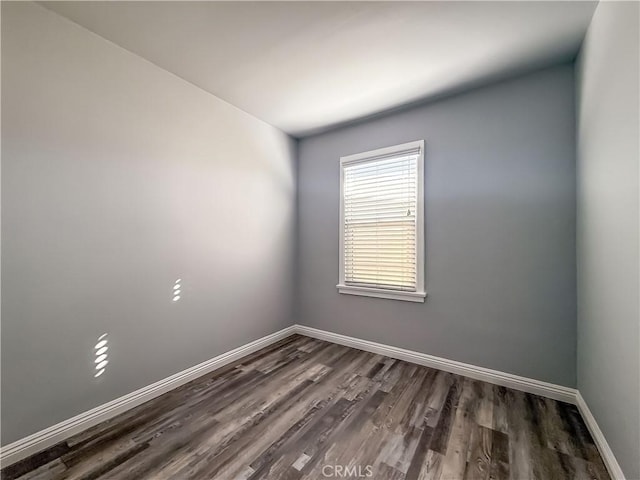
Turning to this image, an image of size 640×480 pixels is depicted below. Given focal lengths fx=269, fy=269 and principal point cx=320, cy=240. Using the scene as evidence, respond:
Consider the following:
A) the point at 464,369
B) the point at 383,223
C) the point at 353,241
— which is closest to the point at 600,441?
the point at 464,369

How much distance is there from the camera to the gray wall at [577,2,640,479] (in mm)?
1201

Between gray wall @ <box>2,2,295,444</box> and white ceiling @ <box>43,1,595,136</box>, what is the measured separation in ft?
0.86

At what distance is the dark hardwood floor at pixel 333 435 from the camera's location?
144cm

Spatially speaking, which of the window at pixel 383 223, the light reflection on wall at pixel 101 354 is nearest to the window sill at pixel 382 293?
the window at pixel 383 223

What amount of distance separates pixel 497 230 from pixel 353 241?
141 centimetres

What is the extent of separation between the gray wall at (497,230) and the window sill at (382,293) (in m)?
0.07

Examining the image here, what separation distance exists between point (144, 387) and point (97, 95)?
83.5 inches

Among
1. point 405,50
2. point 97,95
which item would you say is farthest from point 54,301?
point 405,50

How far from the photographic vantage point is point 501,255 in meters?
2.29

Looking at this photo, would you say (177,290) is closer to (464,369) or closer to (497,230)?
(464,369)

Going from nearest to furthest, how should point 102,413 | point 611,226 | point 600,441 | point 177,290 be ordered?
point 611,226 → point 600,441 → point 102,413 → point 177,290

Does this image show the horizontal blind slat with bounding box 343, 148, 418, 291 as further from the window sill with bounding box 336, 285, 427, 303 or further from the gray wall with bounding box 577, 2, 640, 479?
the gray wall with bounding box 577, 2, 640, 479

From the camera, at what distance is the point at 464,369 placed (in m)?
2.44

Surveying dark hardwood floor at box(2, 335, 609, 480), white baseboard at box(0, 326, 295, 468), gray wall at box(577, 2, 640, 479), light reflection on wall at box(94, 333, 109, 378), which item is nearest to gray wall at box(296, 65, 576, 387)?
gray wall at box(577, 2, 640, 479)
